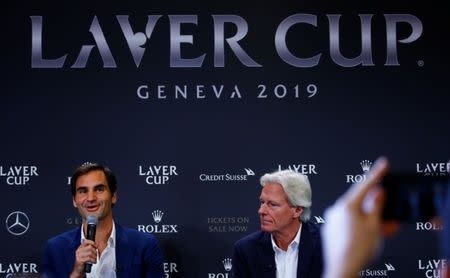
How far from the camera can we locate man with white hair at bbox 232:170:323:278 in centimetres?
377

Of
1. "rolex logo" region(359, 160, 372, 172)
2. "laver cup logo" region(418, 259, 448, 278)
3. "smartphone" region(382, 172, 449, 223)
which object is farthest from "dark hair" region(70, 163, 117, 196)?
"smartphone" region(382, 172, 449, 223)

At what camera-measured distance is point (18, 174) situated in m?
4.32

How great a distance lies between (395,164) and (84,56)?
1.93m

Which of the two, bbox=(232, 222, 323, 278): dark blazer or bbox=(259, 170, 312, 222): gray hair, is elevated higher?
bbox=(259, 170, 312, 222): gray hair

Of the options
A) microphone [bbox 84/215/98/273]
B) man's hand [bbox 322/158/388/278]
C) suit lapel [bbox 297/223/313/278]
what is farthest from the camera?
suit lapel [bbox 297/223/313/278]

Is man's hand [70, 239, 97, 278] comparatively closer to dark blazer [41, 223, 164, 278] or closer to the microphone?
the microphone

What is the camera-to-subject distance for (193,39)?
4.41 m

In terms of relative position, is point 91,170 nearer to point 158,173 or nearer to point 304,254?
point 158,173

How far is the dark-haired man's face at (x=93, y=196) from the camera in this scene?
3.95 metres

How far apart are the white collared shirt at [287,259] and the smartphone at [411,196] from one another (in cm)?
328

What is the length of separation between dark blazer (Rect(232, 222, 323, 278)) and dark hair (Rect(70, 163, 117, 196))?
762mm

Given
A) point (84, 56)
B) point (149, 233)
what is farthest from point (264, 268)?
point (84, 56)

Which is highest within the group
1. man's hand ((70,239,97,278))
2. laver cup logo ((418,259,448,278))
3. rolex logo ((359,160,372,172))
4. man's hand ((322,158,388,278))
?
rolex logo ((359,160,372,172))

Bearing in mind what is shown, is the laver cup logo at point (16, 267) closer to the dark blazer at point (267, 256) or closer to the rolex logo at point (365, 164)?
the dark blazer at point (267, 256)
